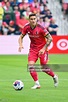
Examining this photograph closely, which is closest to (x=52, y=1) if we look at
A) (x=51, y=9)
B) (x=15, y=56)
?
(x=51, y=9)

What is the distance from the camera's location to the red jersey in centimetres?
1258

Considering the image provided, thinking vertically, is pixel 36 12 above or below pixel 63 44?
above

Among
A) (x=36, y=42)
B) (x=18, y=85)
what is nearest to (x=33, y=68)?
(x=36, y=42)

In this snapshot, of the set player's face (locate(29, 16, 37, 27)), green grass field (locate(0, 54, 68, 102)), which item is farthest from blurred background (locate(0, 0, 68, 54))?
→ player's face (locate(29, 16, 37, 27))

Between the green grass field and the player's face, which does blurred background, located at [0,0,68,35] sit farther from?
the player's face

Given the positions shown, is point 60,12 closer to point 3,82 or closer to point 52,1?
point 52,1

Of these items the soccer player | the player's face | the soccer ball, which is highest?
the player's face

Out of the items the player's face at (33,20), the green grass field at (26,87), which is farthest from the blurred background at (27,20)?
the player's face at (33,20)

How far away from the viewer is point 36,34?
12625mm

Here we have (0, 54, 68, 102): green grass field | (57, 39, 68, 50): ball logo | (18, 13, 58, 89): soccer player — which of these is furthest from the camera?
(57, 39, 68, 50): ball logo

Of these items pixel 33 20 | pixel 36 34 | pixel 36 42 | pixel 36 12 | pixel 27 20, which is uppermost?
pixel 33 20

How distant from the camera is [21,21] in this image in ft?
86.1

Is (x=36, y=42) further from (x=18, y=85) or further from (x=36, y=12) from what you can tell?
(x=36, y=12)

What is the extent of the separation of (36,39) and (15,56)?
10904 millimetres
